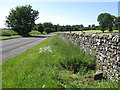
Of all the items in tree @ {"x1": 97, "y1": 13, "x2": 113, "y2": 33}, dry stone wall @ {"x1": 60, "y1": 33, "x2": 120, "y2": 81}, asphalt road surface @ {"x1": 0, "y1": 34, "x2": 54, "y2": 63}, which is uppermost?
tree @ {"x1": 97, "y1": 13, "x2": 113, "y2": 33}

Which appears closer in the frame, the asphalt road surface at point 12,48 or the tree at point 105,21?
the asphalt road surface at point 12,48

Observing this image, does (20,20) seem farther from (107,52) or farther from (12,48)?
(107,52)

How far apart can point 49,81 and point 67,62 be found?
1713 mm

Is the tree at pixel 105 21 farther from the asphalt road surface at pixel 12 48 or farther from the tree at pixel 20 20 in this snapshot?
the asphalt road surface at pixel 12 48

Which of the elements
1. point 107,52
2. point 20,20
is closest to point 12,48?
point 107,52

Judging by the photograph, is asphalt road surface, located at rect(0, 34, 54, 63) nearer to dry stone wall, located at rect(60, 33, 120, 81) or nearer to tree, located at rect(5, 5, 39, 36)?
dry stone wall, located at rect(60, 33, 120, 81)

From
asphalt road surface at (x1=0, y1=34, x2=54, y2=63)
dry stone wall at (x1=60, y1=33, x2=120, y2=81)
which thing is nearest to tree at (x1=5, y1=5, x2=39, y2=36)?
asphalt road surface at (x1=0, y1=34, x2=54, y2=63)

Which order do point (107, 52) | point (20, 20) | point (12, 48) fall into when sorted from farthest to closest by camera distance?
1. point (20, 20)
2. point (12, 48)
3. point (107, 52)

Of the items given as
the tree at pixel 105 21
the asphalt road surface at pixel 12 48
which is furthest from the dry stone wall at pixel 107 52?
the tree at pixel 105 21

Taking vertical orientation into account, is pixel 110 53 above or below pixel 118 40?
below

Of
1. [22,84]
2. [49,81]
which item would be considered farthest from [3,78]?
[49,81]

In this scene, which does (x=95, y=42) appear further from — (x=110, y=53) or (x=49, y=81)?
(x=49, y=81)

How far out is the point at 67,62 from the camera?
5164mm

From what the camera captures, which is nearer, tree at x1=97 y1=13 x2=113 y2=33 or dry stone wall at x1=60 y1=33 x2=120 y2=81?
dry stone wall at x1=60 y1=33 x2=120 y2=81
